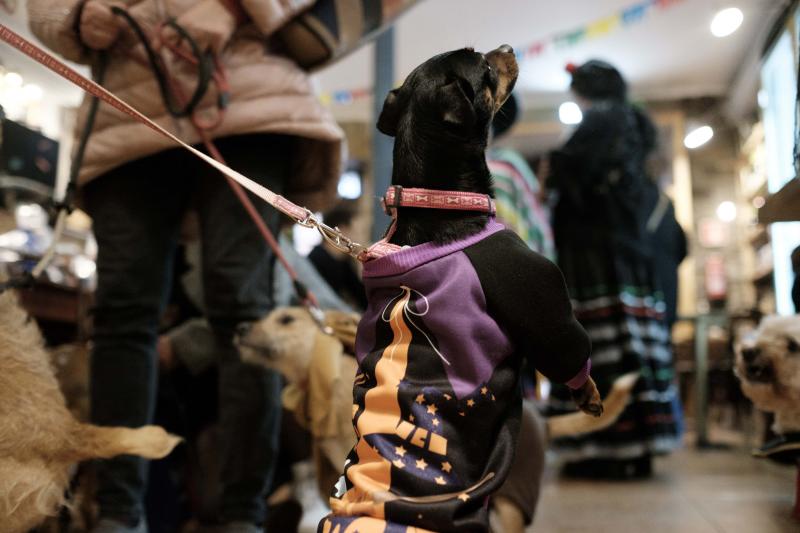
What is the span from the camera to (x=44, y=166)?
2.24 m

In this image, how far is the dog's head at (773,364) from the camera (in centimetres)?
148

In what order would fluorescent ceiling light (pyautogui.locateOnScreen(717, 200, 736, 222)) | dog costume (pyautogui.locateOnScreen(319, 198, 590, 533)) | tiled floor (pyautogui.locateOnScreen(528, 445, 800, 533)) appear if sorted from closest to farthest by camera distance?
dog costume (pyautogui.locateOnScreen(319, 198, 590, 533)) → tiled floor (pyautogui.locateOnScreen(528, 445, 800, 533)) → fluorescent ceiling light (pyautogui.locateOnScreen(717, 200, 736, 222))

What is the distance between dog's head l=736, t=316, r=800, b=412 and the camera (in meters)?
1.48

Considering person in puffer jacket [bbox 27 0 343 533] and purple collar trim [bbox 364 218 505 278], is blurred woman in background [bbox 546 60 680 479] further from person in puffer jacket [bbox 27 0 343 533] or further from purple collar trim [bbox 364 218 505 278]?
purple collar trim [bbox 364 218 505 278]

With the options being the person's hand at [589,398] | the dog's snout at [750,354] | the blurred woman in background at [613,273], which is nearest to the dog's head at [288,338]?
the person's hand at [589,398]

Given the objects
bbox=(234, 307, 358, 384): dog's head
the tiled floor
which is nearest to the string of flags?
the tiled floor

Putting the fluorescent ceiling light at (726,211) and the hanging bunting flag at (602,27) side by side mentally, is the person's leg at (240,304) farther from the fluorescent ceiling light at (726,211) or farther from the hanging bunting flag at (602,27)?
the fluorescent ceiling light at (726,211)

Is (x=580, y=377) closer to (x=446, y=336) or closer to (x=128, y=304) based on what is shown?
(x=446, y=336)

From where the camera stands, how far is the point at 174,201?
5.20ft

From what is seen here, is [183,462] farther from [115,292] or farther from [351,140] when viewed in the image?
[351,140]

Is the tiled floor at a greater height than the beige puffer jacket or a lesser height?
lesser

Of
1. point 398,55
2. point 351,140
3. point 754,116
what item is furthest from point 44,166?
point 754,116

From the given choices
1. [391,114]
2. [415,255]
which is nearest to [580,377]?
[415,255]

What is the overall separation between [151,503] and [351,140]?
5.19m
